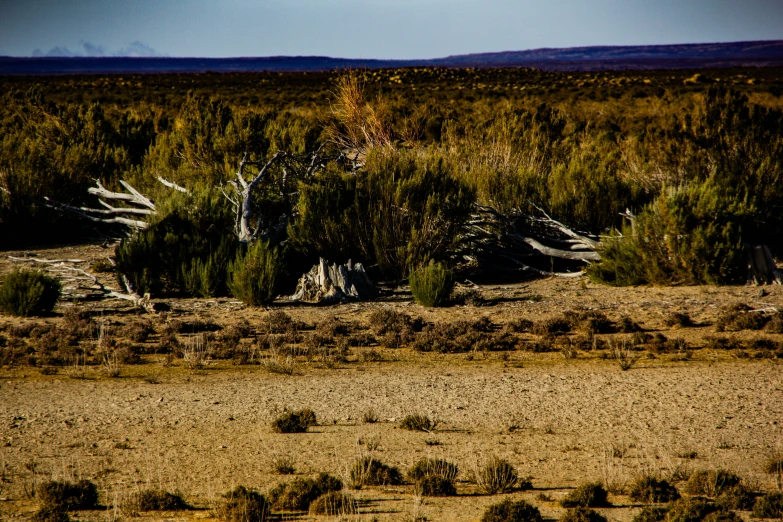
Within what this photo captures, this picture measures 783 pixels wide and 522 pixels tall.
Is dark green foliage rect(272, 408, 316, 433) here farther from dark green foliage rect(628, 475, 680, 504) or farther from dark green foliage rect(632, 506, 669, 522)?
dark green foliage rect(632, 506, 669, 522)

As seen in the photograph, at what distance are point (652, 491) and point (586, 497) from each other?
0.42 metres

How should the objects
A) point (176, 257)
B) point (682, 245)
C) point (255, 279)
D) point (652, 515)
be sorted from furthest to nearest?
point (176, 257) → point (682, 245) → point (255, 279) → point (652, 515)

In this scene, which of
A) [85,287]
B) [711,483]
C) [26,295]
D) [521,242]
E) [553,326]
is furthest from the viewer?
[521,242]

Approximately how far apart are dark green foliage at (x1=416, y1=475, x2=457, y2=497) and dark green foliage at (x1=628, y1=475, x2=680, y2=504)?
1037 millimetres

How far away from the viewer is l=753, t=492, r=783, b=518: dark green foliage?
436 cm

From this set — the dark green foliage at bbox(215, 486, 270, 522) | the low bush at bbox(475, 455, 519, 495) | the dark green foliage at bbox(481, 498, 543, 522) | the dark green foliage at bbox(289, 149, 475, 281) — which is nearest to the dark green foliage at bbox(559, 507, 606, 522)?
the dark green foliage at bbox(481, 498, 543, 522)

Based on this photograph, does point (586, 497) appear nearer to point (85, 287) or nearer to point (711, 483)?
point (711, 483)

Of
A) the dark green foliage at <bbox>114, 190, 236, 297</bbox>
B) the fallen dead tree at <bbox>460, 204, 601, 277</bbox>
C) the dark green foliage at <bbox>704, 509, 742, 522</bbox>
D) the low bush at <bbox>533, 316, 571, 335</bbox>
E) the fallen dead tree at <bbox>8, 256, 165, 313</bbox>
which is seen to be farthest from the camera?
the fallen dead tree at <bbox>460, 204, 601, 277</bbox>

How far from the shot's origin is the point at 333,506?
4.54m

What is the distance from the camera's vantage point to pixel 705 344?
873 centimetres

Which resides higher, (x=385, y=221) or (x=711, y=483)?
(x=385, y=221)

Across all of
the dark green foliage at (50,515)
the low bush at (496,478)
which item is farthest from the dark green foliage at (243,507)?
the low bush at (496,478)

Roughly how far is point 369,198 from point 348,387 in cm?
593

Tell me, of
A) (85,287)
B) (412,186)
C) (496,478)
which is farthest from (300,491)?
(412,186)
